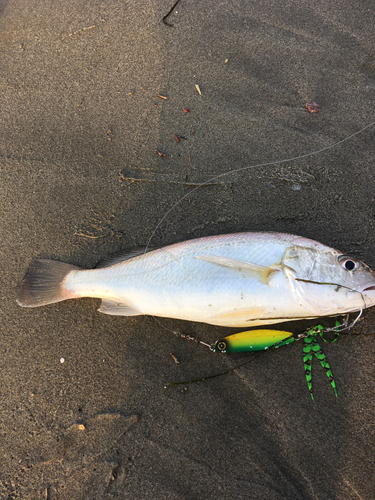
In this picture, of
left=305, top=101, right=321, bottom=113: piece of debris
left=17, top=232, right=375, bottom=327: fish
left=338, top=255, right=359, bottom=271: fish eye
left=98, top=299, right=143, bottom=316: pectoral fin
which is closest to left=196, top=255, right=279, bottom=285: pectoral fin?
left=17, top=232, right=375, bottom=327: fish

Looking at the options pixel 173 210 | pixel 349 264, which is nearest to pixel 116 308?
pixel 173 210

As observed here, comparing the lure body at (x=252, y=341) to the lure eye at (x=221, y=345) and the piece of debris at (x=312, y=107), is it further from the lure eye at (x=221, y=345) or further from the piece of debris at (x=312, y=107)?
the piece of debris at (x=312, y=107)

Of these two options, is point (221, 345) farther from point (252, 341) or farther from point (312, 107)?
point (312, 107)

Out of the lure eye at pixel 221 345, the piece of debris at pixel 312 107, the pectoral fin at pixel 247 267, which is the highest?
the piece of debris at pixel 312 107

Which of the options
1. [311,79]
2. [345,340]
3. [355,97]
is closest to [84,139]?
[311,79]

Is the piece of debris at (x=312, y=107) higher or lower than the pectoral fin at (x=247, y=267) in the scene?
higher

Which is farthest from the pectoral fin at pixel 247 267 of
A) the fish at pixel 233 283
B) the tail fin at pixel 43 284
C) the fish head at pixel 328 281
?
the tail fin at pixel 43 284
